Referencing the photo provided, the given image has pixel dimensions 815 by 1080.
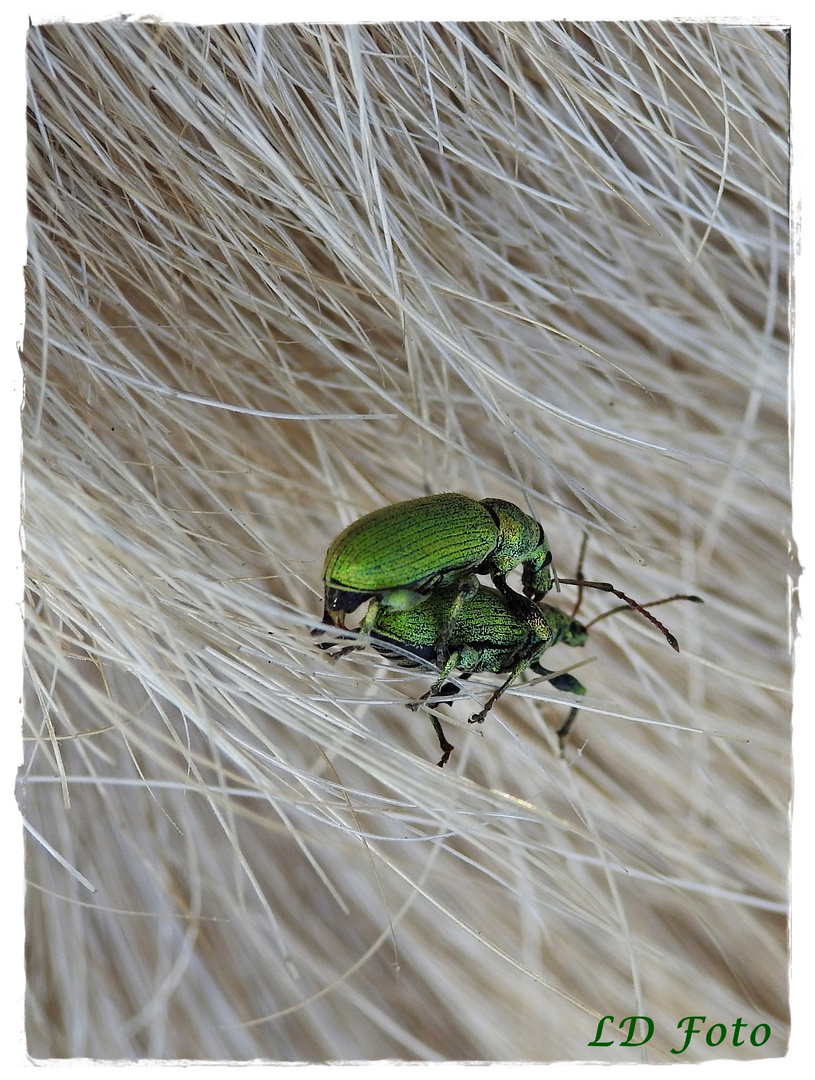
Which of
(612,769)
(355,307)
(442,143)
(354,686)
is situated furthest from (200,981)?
(442,143)

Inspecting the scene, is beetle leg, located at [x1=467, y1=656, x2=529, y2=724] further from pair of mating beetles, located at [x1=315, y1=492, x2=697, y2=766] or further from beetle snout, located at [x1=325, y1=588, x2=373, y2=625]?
beetle snout, located at [x1=325, y1=588, x2=373, y2=625]

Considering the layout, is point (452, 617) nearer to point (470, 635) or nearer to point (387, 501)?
point (470, 635)

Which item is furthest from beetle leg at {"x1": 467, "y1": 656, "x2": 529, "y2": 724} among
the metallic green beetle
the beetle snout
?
the beetle snout

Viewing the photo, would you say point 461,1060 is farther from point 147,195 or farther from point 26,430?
point 147,195

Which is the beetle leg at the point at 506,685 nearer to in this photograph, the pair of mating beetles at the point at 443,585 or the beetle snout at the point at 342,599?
the pair of mating beetles at the point at 443,585

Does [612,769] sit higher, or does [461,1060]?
[612,769]
